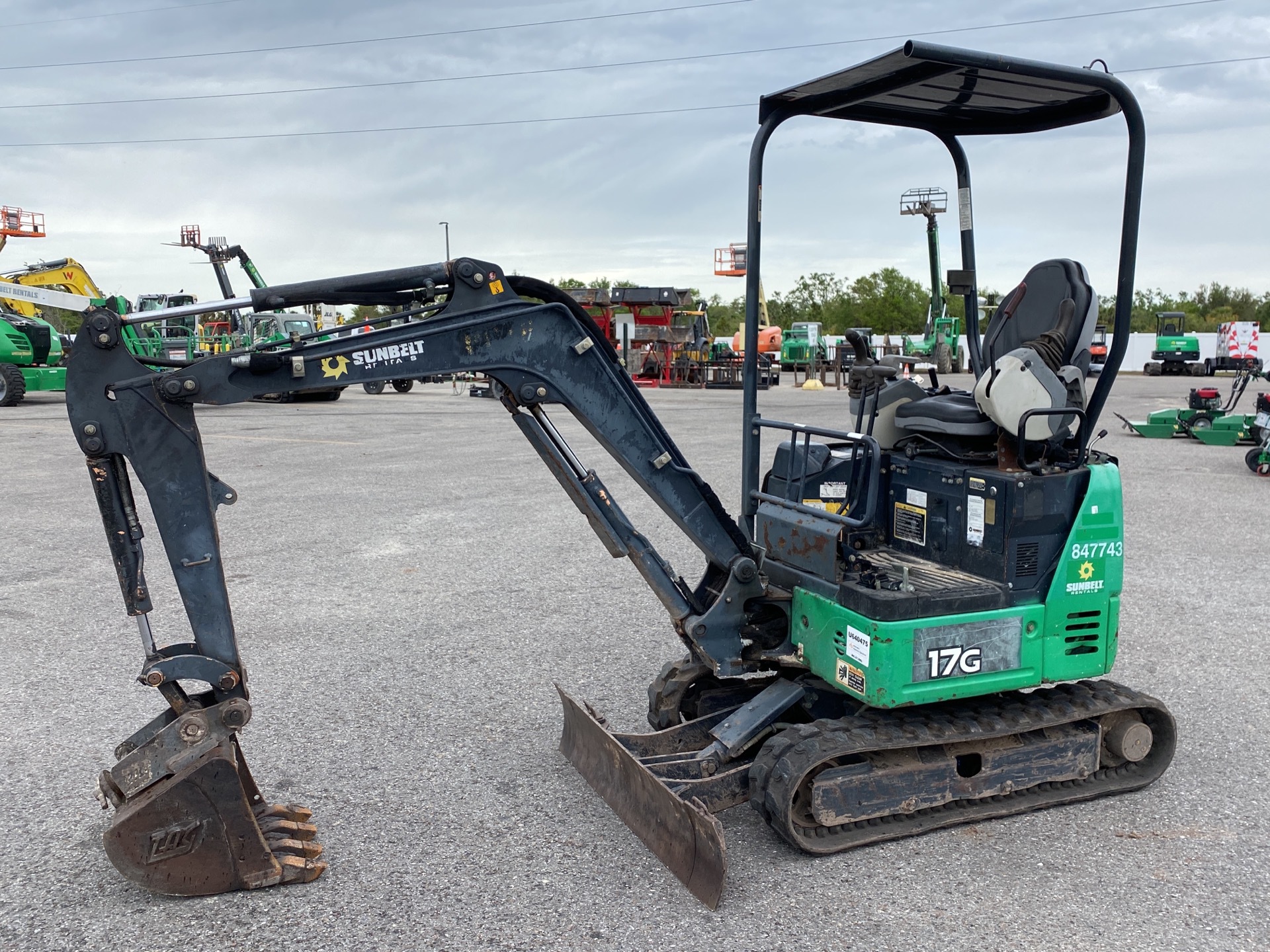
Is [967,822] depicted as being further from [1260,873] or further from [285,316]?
[285,316]

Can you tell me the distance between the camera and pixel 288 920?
3729 millimetres

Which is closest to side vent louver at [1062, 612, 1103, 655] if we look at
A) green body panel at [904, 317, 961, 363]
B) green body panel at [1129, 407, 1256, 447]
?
green body panel at [904, 317, 961, 363]

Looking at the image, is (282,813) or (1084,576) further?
(1084,576)

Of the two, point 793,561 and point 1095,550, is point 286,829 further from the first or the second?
point 1095,550

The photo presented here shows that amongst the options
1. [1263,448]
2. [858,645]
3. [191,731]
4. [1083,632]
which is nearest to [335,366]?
[191,731]

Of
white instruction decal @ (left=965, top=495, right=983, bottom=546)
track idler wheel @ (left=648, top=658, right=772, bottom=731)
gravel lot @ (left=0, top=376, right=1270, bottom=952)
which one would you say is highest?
white instruction decal @ (left=965, top=495, right=983, bottom=546)

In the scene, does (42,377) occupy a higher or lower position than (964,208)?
lower

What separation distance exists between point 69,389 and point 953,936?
12.0 feet

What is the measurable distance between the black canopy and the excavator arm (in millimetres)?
1600

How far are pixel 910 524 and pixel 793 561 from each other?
0.64 m

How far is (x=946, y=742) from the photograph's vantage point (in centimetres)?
441

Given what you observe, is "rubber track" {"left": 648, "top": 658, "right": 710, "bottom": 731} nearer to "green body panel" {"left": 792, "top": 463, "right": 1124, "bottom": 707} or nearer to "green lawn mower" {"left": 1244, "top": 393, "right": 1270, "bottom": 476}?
"green body panel" {"left": 792, "top": 463, "right": 1124, "bottom": 707}

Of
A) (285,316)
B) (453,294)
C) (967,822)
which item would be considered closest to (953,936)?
(967,822)

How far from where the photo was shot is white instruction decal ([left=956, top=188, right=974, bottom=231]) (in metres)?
5.84
